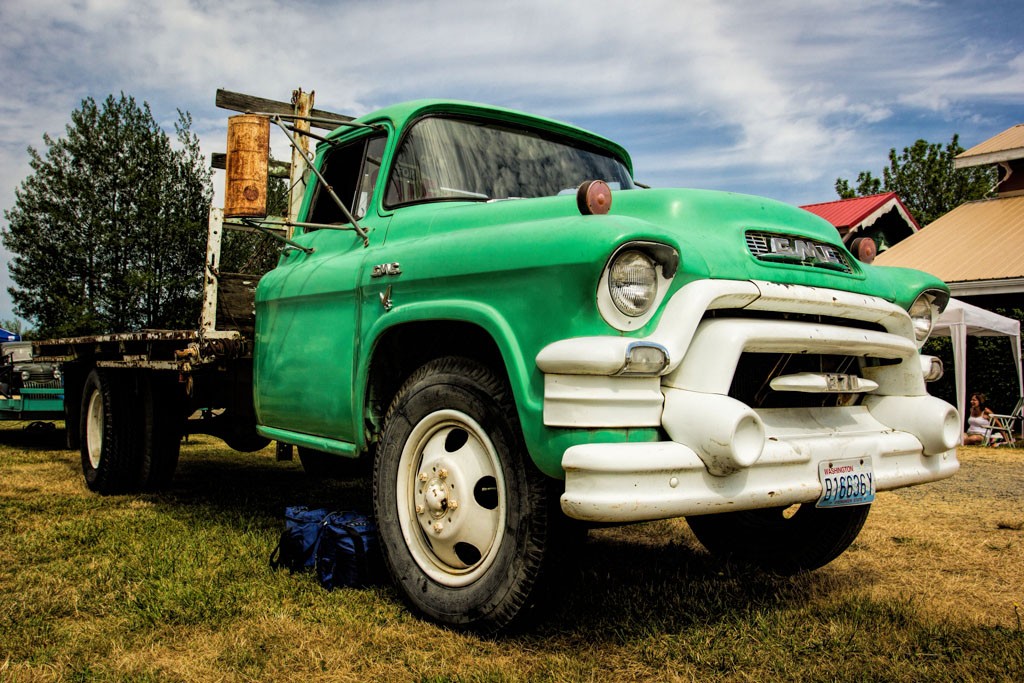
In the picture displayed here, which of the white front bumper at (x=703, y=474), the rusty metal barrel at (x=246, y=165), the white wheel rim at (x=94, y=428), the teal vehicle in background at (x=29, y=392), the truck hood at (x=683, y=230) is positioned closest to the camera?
the white front bumper at (x=703, y=474)

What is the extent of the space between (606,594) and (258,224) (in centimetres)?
239

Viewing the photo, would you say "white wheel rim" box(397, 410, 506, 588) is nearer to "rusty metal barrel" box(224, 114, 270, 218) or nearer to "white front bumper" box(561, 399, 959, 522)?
"white front bumper" box(561, 399, 959, 522)

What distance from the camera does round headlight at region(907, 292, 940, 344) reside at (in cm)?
362

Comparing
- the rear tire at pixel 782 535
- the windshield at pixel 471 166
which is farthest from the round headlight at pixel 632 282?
the rear tire at pixel 782 535

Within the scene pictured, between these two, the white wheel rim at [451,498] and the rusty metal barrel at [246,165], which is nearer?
the white wheel rim at [451,498]

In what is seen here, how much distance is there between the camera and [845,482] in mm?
2838

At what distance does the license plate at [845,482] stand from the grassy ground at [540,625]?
0.52m

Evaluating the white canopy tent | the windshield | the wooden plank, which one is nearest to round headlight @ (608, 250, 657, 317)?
the windshield

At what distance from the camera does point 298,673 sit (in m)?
2.62

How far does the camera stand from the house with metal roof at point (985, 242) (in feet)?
48.9

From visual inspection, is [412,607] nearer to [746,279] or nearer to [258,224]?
[746,279]

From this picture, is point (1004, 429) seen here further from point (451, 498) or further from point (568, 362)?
point (568, 362)

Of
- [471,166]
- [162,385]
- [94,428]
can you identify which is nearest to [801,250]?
[471,166]

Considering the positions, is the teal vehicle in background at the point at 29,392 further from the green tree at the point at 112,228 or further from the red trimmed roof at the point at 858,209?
the green tree at the point at 112,228
